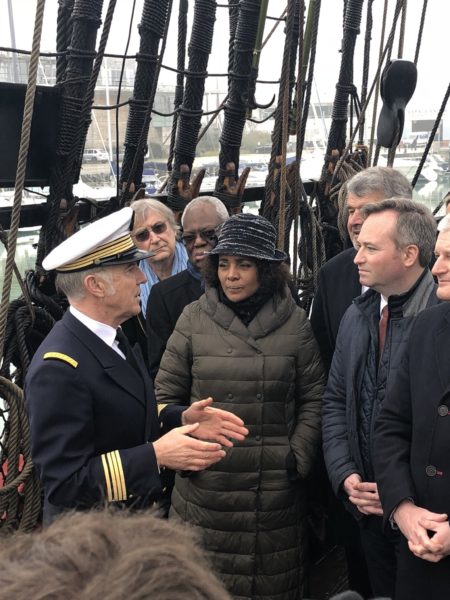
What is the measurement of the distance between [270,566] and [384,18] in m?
3.55

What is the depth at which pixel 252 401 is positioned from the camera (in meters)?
2.25

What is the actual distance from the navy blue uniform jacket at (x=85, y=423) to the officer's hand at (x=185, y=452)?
0.02 m

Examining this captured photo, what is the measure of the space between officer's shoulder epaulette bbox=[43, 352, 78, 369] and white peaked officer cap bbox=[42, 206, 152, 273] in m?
0.21

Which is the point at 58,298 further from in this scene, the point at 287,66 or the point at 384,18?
the point at 384,18

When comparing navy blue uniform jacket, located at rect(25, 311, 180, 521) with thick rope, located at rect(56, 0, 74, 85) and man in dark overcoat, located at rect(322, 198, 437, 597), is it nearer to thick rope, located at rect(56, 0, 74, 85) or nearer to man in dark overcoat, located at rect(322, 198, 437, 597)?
man in dark overcoat, located at rect(322, 198, 437, 597)

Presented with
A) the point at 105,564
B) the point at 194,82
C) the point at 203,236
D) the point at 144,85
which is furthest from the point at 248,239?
the point at 194,82

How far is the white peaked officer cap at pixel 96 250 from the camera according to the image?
72.1 inches

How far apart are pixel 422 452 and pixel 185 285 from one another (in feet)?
3.85

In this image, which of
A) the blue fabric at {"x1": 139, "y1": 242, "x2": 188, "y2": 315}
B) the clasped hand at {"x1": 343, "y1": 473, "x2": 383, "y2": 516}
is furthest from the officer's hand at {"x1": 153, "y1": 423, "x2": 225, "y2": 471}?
the blue fabric at {"x1": 139, "y1": 242, "x2": 188, "y2": 315}

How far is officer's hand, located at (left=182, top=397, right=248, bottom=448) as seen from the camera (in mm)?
1871

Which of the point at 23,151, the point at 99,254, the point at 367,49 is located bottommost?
the point at 99,254

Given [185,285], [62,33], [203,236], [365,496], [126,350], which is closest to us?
[126,350]

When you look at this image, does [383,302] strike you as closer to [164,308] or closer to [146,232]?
[164,308]

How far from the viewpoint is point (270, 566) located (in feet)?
7.51
